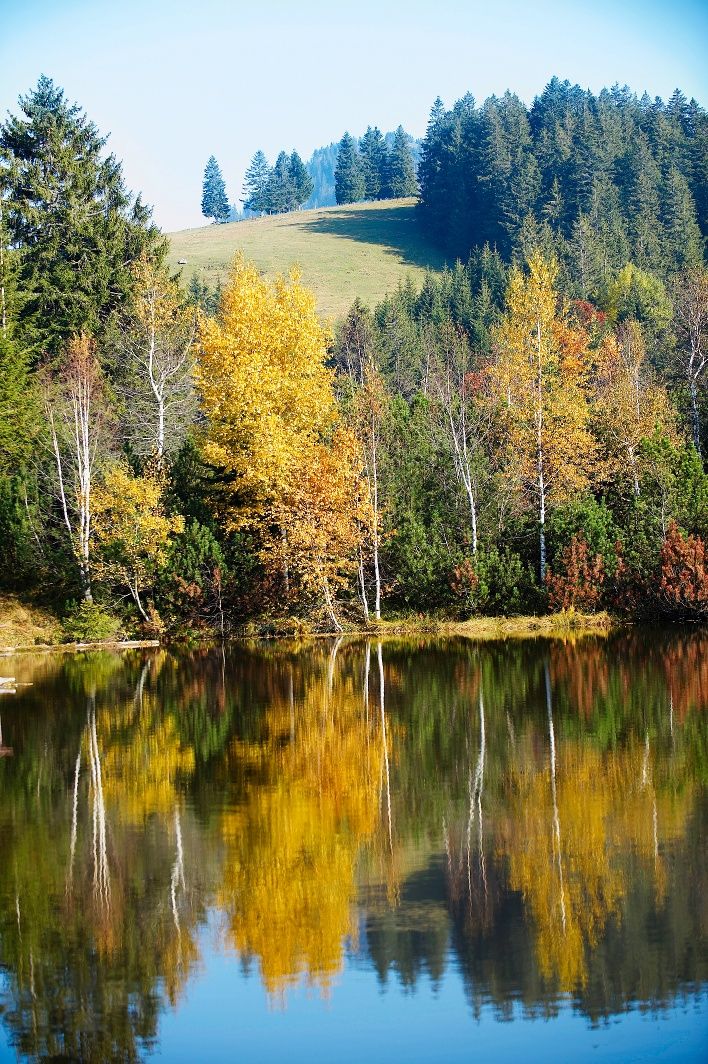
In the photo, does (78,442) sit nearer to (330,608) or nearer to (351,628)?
(330,608)

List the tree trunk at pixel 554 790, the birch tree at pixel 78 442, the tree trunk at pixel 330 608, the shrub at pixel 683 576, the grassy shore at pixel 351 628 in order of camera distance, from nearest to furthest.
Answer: the tree trunk at pixel 554 790 → the shrub at pixel 683 576 → the grassy shore at pixel 351 628 → the tree trunk at pixel 330 608 → the birch tree at pixel 78 442

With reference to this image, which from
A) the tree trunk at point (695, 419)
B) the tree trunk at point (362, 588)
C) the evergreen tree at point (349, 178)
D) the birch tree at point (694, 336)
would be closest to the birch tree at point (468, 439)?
the tree trunk at point (362, 588)

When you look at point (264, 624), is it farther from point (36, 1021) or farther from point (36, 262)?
point (36, 1021)

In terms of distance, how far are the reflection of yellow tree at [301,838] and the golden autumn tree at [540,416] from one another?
17.2 metres

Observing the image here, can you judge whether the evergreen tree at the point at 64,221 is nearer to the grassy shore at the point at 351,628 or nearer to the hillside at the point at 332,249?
the grassy shore at the point at 351,628

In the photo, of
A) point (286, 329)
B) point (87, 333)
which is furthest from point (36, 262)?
point (286, 329)

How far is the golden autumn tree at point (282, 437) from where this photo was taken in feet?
121

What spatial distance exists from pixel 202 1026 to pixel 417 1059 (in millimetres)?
1736

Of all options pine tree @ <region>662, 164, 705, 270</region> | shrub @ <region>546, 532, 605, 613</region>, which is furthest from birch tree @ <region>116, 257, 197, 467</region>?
pine tree @ <region>662, 164, 705, 270</region>

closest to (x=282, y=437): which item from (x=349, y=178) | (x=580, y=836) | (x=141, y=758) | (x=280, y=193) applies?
(x=141, y=758)

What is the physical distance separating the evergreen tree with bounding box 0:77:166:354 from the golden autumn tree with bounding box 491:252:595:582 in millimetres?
18329

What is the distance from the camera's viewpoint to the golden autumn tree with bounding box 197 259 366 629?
121 ft

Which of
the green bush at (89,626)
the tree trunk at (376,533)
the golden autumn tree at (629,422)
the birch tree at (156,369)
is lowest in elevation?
the green bush at (89,626)

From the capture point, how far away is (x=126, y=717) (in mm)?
23047
